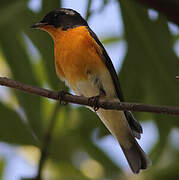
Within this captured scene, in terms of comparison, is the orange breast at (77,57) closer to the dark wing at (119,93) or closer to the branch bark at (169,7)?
the dark wing at (119,93)

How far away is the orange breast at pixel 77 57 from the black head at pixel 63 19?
0.92 feet

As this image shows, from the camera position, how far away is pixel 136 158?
3.73 metres

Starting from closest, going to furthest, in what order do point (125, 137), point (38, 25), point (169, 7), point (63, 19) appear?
point (169, 7)
point (38, 25)
point (125, 137)
point (63, 19)

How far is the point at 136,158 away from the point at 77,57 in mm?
1177

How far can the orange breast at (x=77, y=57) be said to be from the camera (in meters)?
3.39

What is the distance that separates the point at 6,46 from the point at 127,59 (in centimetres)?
117

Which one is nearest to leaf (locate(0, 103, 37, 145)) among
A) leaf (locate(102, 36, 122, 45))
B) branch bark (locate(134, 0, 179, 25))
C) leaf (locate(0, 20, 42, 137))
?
leaf (locate(0, 20, 42, 137))

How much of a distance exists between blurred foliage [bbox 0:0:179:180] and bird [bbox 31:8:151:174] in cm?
10

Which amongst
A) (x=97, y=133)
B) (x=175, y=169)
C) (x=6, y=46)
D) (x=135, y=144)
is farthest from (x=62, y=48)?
(x=175, y=169)

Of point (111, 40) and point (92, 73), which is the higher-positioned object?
point (92, 73)

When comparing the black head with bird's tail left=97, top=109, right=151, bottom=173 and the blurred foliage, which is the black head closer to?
the blurred foliage

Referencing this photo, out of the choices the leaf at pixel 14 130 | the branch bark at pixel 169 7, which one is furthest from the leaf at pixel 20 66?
the branch bark at pixel 169 7

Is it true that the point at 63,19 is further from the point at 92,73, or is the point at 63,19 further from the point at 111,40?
the point at 111,40

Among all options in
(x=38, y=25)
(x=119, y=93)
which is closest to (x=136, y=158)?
(x=119, y=93)
